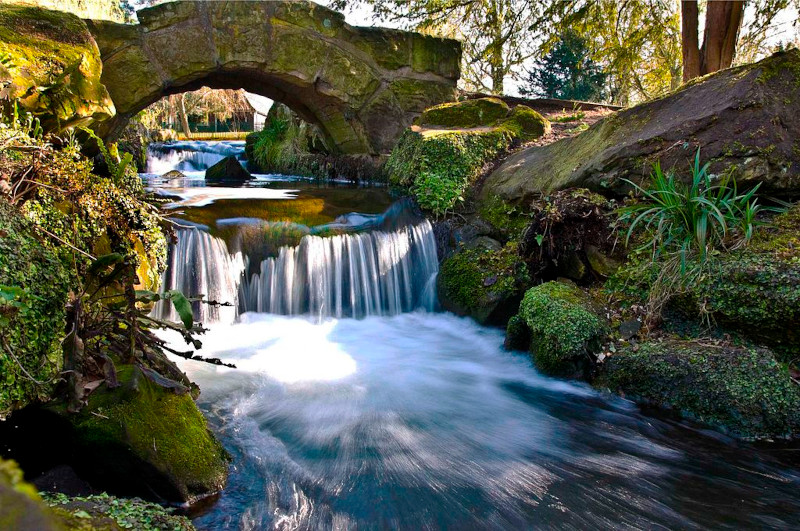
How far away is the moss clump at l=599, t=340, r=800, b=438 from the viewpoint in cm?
398

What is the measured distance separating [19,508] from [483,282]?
6.18 meters

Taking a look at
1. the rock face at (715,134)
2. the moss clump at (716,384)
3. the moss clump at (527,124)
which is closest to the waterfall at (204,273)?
the rock face at (715,134)

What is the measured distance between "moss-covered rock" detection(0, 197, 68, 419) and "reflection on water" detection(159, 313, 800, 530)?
1131mm

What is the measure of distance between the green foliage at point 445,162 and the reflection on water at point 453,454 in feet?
11.1

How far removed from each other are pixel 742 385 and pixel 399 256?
449 centimetres

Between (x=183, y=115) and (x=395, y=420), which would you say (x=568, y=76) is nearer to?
(x=183, y=115)

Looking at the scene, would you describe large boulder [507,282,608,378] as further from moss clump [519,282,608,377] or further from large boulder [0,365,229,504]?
large boulder [0,365,229,504]

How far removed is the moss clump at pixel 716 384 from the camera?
3977 millimetres

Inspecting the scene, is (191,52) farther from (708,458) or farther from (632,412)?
(708,458)

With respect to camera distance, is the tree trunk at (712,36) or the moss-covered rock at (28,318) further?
the tree trunk at (712,36)

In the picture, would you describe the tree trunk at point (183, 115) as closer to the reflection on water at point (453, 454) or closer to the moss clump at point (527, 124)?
the moss clump at point (527, 124)

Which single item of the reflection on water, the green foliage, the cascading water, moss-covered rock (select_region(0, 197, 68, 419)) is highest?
the cascading water

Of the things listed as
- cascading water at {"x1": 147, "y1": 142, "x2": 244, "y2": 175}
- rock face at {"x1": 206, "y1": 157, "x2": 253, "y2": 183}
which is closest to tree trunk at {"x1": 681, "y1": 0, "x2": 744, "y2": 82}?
rock face at {"x1": 206, "y1": 157, "x2": 253, "y2": 183}

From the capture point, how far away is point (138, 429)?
2.88 m
